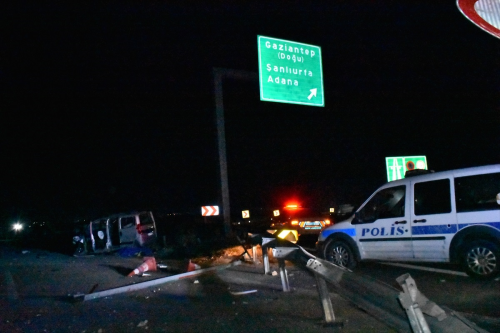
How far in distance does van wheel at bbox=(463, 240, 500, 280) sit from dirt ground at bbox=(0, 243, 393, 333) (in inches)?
108

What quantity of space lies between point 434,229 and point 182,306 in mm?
4908

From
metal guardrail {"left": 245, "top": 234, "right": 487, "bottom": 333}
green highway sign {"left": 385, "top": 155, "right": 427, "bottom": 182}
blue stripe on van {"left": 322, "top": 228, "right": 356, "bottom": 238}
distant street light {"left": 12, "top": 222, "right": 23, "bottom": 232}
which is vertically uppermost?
green highway sign {"left": 385, "top": 155, "right": 427, "bottom": 182}

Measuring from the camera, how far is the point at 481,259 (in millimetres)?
8148

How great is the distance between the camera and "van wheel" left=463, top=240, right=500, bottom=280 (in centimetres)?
800

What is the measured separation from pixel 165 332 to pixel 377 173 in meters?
40.7

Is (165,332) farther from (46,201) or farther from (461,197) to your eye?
(46,201)

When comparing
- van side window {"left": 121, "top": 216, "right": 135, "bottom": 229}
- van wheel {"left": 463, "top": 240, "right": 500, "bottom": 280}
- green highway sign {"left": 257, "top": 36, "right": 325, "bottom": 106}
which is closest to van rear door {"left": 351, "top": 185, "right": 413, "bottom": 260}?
van wheel {"left": 463, "top": 240, "right": 500, "bottom": 280}

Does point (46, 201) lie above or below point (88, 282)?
above

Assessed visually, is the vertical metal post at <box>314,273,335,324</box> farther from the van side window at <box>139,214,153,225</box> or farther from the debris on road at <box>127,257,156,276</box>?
the van side window at <box>139,214,153,225</box>

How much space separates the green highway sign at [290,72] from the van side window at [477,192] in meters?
7.33

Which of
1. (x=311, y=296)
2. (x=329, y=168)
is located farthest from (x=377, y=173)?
(x=311, y=296)

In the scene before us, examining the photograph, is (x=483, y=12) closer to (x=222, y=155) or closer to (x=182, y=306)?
(x=182, y=306)

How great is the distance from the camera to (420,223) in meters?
9.07

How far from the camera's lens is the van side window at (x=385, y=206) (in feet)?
31.6
